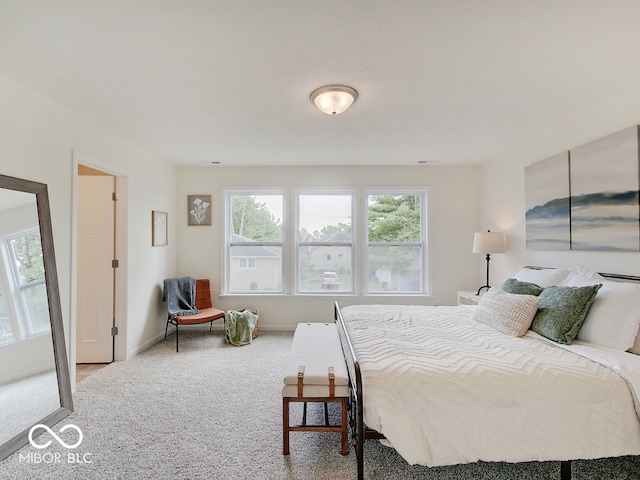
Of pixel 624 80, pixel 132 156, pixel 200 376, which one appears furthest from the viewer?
pixel 132 156

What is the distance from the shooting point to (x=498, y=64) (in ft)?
6.48

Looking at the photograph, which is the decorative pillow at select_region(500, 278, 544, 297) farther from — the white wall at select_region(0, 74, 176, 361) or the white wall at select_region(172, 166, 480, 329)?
the white wall at select_region(0, 74, 176, 361)

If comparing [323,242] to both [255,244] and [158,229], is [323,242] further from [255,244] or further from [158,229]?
[158,229]

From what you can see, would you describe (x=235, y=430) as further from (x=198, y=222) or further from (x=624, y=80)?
(x=624, y=80)

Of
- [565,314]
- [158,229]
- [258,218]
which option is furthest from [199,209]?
[565,314]

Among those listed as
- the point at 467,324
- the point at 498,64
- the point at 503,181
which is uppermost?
the point at 498,64

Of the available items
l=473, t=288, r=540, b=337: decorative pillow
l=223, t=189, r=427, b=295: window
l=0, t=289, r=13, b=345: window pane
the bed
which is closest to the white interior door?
l=0, t=289, r=13, b=345: window pane

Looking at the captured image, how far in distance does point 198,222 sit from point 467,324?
3912 millimetres

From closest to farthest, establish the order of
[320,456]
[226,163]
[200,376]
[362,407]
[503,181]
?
1. [362,407]
2. [320,456]
3. [200,376]
4. [503,181]
5. [226,163]

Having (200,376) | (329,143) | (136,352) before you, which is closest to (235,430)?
(200,376)

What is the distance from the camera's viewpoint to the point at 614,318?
6.54 ft

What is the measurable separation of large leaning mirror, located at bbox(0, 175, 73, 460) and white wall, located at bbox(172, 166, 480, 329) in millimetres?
2314

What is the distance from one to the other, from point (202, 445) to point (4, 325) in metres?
1.54

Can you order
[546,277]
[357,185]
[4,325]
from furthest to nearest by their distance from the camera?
[357,185]
[546,277]
[4,325]
